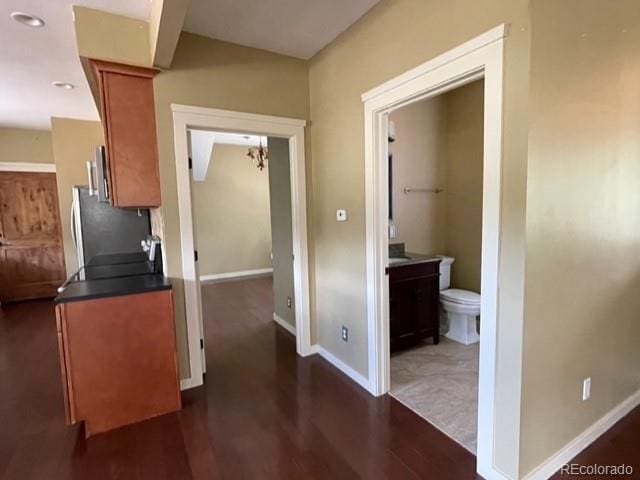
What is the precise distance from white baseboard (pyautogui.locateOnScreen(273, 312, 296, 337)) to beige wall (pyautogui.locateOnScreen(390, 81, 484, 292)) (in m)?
1.54

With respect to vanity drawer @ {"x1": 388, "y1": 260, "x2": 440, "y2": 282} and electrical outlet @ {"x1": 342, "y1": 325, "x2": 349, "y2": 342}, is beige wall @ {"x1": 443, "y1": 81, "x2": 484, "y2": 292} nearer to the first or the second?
vanity drawer @ {"x1": 388, "y1": 260, "x2": 440, "y2": 282}

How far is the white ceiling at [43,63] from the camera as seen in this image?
2071 mm

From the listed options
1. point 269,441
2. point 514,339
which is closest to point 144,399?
point 269,441

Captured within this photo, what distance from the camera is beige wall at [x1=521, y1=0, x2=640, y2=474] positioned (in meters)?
1.43

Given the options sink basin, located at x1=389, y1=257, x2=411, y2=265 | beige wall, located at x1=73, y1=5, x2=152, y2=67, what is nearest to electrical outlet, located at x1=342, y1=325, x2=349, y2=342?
sink basin, located at x1=389, y1=257, x2=411, y2=265

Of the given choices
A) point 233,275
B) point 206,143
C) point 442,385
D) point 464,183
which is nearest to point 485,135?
point 442,385

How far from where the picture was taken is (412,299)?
3.02 m

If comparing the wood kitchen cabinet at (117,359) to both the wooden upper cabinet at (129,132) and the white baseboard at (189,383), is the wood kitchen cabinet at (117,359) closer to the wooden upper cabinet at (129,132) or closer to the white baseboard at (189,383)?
the white baseboard at (189,383)

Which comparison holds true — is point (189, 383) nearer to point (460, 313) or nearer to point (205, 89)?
point (205, 89)

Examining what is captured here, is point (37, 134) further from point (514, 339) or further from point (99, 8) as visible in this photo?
point (514, 339)

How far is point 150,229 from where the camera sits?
11.9 feet

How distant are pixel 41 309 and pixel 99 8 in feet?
14.9

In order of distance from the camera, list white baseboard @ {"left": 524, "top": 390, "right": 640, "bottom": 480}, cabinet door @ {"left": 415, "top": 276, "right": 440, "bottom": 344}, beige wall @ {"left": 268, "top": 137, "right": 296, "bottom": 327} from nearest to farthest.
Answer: white baseboard @ {"left": 524, "top": 390, "right": 640, "bottom": 480}, cabinet door @ {"left": 415, "top": 276, "right": 440, "bottom": 344}, beige wall @ {"left": 268, "top": 137, "right": 296, "bottom": 327}
